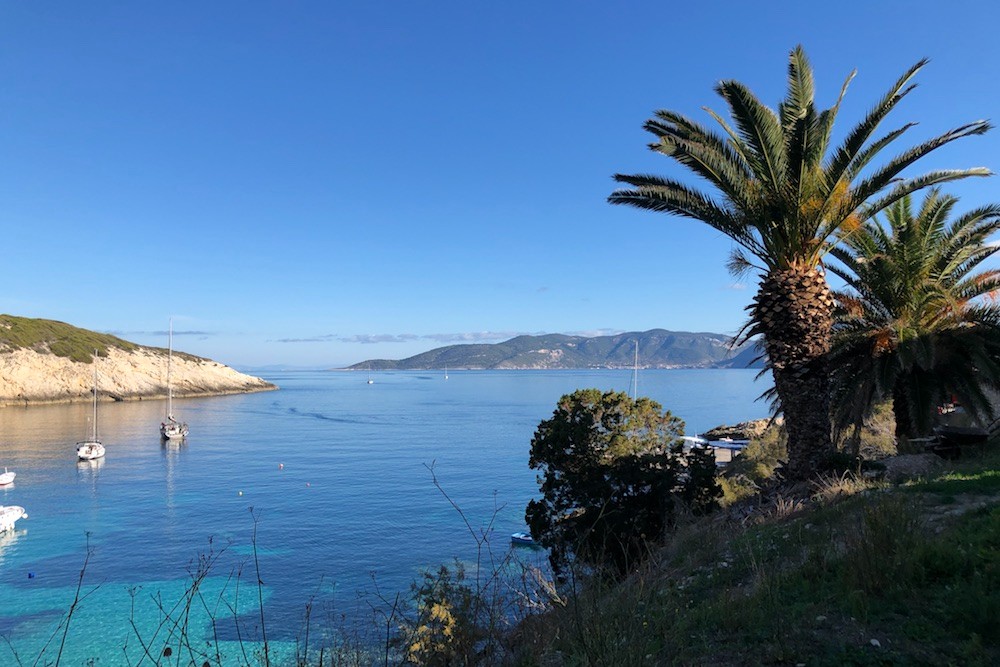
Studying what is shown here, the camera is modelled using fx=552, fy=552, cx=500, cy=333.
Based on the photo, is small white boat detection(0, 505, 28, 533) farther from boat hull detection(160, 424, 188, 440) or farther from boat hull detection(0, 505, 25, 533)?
boat hull detection(160, 424, 188, 440)

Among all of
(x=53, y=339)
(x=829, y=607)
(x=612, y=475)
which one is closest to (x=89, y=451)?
(x=612, y=475)

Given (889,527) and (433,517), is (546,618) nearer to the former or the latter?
(889,527)

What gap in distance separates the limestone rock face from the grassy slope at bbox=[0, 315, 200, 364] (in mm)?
1867

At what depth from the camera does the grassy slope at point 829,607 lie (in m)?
4.28

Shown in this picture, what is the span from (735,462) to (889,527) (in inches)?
1130

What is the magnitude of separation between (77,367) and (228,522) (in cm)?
10160

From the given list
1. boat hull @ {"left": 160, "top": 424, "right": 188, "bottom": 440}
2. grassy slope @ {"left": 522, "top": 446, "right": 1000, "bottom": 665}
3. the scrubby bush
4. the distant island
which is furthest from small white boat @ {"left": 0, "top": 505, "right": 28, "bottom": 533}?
the distant island

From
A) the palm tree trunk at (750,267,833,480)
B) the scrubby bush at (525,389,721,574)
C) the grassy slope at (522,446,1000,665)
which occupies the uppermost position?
the palm tree trunk at (750,267,833,480)

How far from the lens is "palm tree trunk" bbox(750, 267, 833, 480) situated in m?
11.9

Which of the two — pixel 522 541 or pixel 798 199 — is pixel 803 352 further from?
pixel 522 541

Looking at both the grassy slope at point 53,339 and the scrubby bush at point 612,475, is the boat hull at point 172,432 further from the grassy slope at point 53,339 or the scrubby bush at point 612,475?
the grassy slope at point 53,339

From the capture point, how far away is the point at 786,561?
23.7ft

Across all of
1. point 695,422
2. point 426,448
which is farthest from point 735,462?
point 695,422

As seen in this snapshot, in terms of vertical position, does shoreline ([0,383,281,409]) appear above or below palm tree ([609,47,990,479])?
below
